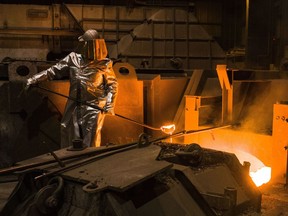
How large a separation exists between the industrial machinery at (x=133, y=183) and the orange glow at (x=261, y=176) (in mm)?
1134

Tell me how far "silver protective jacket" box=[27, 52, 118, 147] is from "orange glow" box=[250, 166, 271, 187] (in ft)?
6.60

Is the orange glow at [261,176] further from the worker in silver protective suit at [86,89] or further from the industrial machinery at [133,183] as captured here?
the worker in silver protective suit at [86,89]

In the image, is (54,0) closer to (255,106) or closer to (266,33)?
(266,33)

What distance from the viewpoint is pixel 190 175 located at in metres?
2.28

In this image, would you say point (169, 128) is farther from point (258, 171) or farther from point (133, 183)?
point (133, 183)

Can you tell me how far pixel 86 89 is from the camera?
16.1ft

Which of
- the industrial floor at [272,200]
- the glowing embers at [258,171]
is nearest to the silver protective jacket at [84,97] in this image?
the industrial floor at [272,200]

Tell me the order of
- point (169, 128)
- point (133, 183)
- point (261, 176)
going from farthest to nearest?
point (169, 128)
point (261, 176)
point (133, 183)

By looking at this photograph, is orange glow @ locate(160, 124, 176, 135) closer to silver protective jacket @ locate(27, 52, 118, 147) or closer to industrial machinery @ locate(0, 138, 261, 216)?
silver protective jacket @ locate(27, 52, 118, 147)

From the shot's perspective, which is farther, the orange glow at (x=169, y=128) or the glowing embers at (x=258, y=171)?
the orange glow at (x=169, y=128)

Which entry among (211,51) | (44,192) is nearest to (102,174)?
(44,192)

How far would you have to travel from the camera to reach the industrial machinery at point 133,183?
1.91 metres

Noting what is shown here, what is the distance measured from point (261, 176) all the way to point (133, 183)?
91.0 inches

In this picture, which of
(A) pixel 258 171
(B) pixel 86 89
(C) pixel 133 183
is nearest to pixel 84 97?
(B) pixel 86 89
